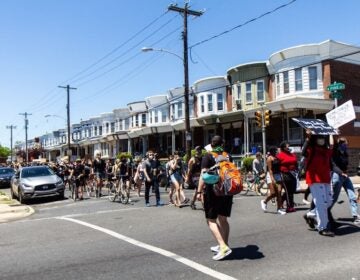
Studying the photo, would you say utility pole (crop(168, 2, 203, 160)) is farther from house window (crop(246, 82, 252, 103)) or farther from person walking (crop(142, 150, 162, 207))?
person walking (crop(142, 150, 162, 207))

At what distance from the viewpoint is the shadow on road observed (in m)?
6.56

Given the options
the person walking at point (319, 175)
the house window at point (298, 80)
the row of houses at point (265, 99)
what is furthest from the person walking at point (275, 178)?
the house window at point (298, 80)

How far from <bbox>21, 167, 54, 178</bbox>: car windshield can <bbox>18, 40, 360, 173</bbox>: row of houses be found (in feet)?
38.2

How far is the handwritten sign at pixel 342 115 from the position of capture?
10203mm

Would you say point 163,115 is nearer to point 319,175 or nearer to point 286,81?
point 286,81

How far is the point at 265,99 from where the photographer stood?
33.1 m

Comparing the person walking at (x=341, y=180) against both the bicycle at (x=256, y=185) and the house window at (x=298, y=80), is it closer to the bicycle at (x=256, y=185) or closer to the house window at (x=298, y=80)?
the bicycle at (x=256, y=185)

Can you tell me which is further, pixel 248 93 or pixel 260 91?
pixel 248 93

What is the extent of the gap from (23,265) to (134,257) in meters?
1.69

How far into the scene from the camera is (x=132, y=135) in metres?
49.0

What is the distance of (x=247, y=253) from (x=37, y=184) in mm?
13741

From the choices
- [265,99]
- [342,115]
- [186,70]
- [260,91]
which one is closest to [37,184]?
[186,70]

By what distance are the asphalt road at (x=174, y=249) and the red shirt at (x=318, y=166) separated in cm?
101

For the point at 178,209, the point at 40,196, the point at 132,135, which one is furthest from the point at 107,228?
the point at 132,135
